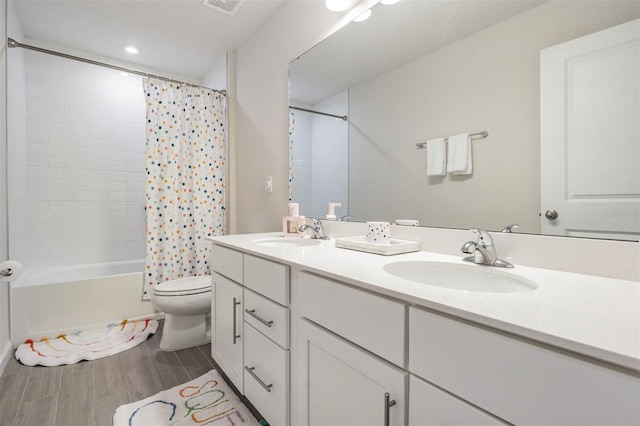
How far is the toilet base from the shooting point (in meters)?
2.10

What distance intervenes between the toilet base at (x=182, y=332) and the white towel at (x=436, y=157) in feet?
6.23

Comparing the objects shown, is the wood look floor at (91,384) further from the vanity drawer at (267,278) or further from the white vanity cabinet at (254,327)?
the vanity drawer at (267,278)

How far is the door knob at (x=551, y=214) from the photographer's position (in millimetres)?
932

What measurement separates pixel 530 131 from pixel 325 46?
1.26 meters

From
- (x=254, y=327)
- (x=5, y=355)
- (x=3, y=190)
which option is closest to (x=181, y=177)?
(x=3, y=190)

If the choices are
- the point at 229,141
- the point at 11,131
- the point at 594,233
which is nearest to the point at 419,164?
the point at 594,233

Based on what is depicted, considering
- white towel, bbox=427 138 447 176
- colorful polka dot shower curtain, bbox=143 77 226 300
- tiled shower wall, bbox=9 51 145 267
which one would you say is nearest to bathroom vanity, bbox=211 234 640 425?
white towel, bbox=427 138 447 176

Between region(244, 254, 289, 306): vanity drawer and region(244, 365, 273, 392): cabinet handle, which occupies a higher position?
region(244, 254, 289, 306): vanity drawer

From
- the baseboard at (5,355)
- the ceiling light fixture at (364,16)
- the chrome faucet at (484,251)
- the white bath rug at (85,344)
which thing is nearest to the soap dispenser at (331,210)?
the chrome faucet at (484,251)

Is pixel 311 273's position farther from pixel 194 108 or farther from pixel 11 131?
pixel 11 131

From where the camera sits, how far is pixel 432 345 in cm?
65

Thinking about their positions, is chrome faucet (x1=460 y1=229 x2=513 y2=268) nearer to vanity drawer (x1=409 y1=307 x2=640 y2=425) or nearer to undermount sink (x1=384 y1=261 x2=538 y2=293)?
undermount sink (x1=384 y1=261 x2=538 y2=293)

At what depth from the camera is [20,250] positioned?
2.54 m

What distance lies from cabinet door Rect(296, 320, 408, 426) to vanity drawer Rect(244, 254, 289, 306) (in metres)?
0.15
